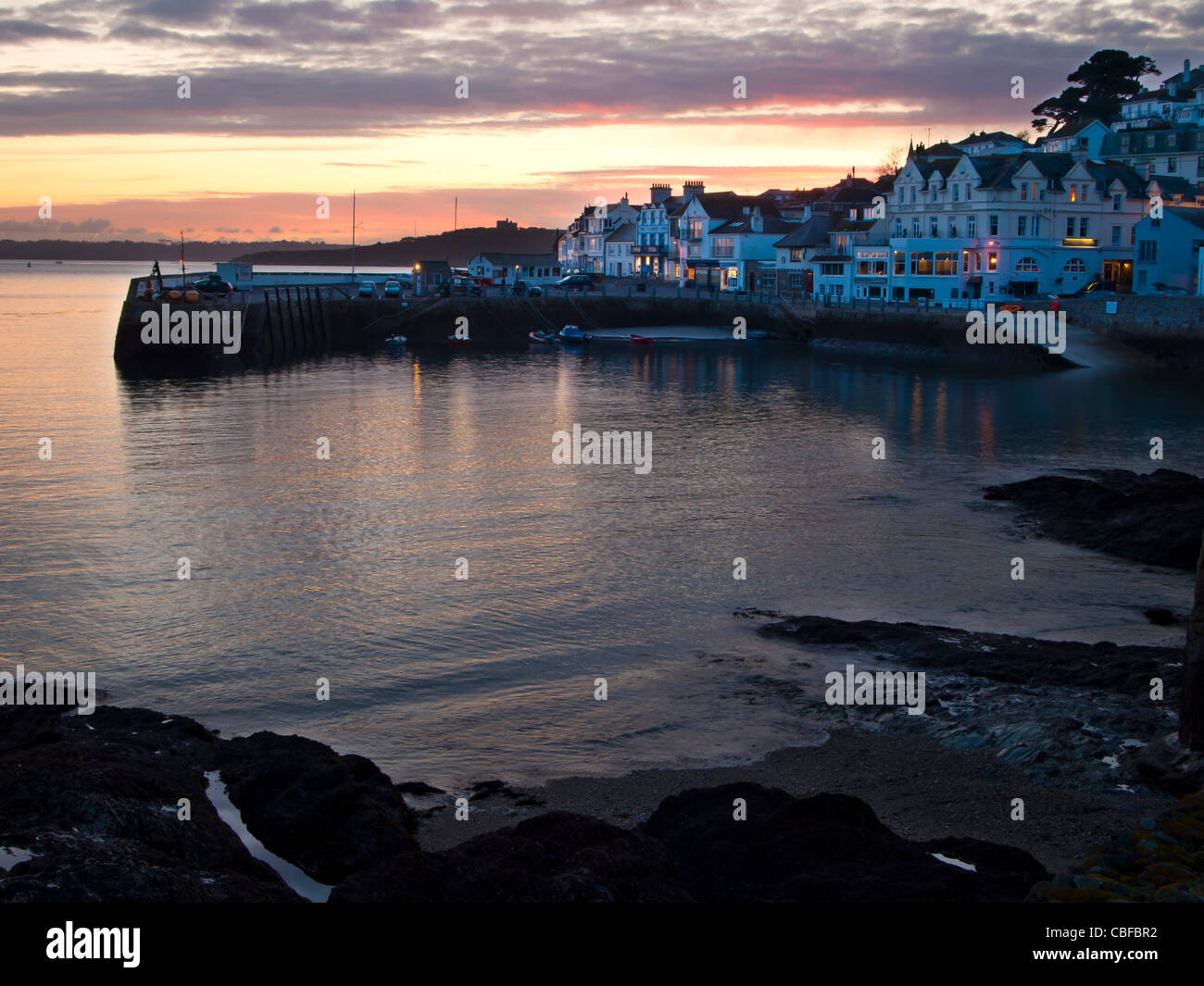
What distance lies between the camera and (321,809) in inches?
483

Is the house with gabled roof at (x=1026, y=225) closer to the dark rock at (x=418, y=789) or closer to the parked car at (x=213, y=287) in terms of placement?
the parked car at (x=213, y=287)

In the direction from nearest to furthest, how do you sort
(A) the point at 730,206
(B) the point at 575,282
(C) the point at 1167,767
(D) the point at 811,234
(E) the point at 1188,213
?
(C) the point at 1167,767, (E) the point at 1188,213, (D) the point at 811,234, (B) the point at 575,282, (A) the point at 730,206

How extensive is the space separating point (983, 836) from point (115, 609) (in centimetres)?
1563

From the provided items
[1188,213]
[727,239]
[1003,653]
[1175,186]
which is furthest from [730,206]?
[1003,653]

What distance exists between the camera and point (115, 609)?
70.1ft

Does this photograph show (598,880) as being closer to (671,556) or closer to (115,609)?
(115,609)

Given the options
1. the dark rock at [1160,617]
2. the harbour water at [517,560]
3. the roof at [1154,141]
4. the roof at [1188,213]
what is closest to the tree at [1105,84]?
the roof at [1154,141]

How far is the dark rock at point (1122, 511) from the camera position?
2475 centimetres

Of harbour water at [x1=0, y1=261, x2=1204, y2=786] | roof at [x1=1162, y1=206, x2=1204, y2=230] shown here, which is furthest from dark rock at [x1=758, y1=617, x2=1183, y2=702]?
roof at [x1=1162, y1=206, x2=1204, y2=230]

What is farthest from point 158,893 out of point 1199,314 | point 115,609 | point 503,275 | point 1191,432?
point 503,275

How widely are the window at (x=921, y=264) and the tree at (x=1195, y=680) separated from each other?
229ft

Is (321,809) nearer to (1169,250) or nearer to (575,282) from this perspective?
(1169,250)

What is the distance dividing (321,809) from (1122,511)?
21551mm

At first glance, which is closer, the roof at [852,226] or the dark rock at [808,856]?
the dark rock at [808,856]
